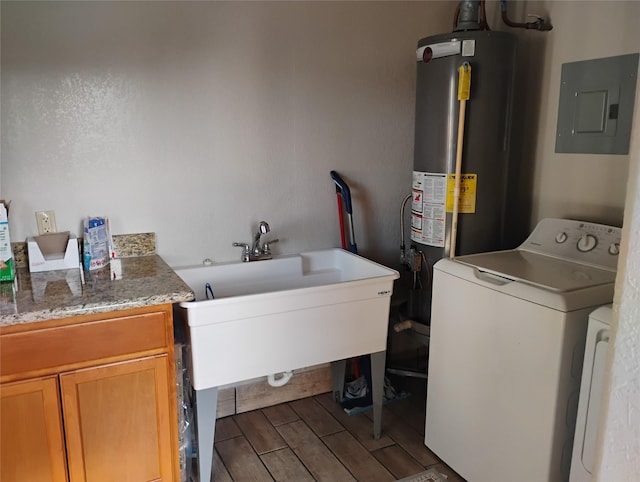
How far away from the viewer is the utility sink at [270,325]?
1820 mm

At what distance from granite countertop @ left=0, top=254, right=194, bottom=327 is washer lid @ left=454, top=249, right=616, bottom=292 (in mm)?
1096

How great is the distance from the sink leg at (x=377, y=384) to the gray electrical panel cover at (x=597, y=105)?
1.26 metres

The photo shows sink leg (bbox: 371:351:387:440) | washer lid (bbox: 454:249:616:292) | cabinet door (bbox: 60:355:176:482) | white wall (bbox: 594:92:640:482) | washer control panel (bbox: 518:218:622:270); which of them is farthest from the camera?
sink leg (bbox: 371:351:387:440)

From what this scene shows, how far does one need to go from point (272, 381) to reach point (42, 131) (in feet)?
4.64

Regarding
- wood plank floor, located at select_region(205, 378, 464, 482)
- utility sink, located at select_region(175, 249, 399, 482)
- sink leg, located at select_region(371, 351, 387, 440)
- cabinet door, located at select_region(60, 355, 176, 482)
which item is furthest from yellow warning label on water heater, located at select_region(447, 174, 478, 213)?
cabinet door, located at select_region(60, 355, 176, 482)

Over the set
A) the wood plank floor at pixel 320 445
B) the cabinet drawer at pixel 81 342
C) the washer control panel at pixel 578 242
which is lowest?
the wood plank floor at pixel 320 445

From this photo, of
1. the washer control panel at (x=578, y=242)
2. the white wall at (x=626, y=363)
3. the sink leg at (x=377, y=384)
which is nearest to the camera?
the white wall at (x=626, y=363)

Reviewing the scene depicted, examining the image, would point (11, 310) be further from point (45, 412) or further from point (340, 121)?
point (340, 121)

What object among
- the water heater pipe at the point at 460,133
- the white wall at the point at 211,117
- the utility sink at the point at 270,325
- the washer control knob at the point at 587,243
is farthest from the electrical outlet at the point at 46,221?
the washer control knob at the point at 587,243

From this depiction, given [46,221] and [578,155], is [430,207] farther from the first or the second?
[46,221]

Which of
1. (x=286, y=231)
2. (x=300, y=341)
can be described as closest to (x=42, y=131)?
(x=286, y=231)

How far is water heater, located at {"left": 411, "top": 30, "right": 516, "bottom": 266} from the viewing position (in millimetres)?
2152

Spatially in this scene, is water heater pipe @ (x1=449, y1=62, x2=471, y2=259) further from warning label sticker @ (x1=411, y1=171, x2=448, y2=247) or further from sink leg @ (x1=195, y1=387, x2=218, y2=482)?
sink leg @ (x1=195, y1=387, x2=218, y2=482)

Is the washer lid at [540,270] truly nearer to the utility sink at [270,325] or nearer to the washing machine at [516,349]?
the washing machine at [516,349]
